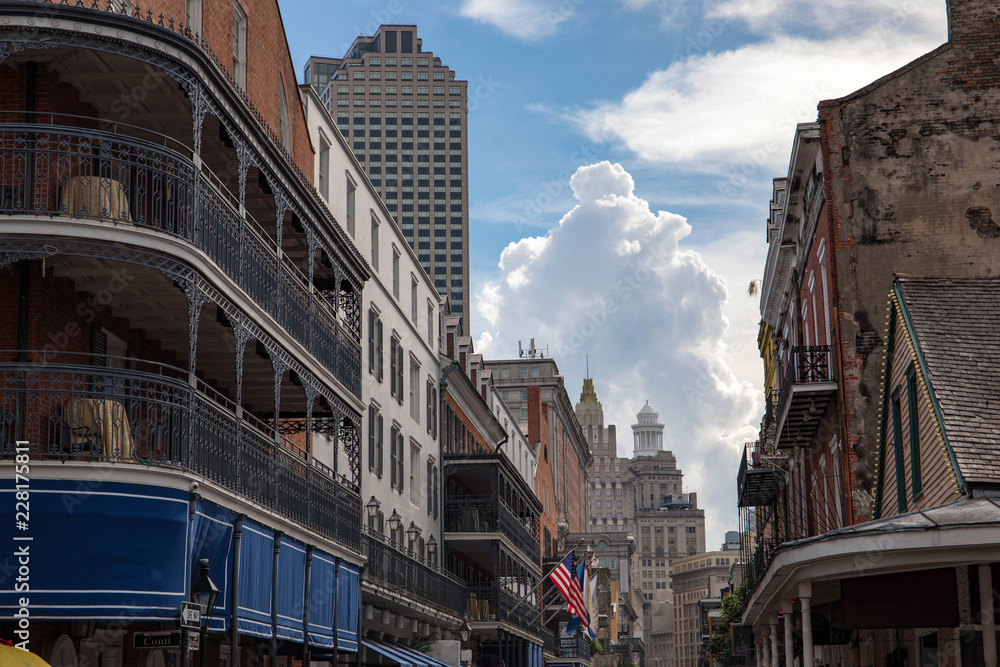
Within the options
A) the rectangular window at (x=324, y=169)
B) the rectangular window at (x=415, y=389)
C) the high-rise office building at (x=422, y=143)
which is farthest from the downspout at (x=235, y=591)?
the high-rise office building at (x=422, y=143)

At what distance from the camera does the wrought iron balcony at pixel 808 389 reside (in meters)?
25.5

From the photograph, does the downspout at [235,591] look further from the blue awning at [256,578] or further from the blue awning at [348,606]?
the blue awning at [348,606]

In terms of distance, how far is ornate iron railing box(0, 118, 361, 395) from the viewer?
52.8ft

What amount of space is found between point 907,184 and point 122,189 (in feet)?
51.7

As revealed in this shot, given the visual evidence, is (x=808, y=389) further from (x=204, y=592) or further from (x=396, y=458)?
(x=396, y=458)

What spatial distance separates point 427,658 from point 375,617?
2236 millimetres

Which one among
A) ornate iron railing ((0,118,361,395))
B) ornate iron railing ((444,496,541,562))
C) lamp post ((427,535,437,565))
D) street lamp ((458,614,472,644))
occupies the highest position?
ornate iron railing ((0,118,361,395))

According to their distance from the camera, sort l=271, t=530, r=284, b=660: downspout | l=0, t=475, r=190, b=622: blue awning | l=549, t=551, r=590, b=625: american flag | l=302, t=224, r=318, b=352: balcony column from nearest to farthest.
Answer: l=0, t=475, r=190, b=622: blue awning < l=271, t=530, r=284, b=660: downspout < l=302, t=224, r=318, b=352: balcony column < l=549, t=551, r=590, b=625: american flag

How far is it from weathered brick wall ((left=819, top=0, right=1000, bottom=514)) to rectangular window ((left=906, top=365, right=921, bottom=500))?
25.8ft

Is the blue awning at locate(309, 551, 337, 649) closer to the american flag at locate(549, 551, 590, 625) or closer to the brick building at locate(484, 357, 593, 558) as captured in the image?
the american flag at locate(549, 551, 590, 625)

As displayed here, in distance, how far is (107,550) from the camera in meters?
14.7

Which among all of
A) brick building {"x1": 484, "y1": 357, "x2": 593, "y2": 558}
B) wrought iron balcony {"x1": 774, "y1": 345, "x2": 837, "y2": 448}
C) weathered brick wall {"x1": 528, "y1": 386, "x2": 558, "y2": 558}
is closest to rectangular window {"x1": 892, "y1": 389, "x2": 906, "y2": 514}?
wrought iron balcony {"x1": 774, "y1": 345, "x2": 837, "y2": 448}

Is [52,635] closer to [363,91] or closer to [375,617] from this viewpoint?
[375,617]

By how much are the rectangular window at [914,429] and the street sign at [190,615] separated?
30.9ft
